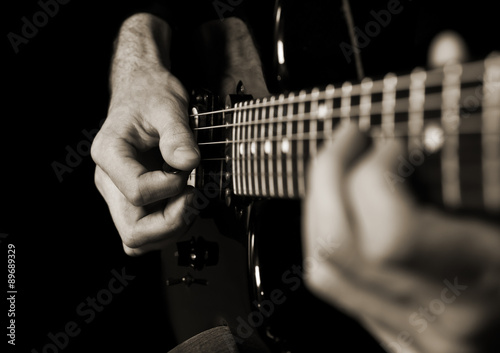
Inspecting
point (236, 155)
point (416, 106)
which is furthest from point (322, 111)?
point (236, 155)

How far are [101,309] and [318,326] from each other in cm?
57

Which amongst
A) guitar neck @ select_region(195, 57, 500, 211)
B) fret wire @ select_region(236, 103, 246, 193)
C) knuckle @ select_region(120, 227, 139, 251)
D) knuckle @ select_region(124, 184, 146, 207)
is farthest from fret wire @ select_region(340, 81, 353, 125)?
knuckle @ select_region(120, 227, 139, 251)

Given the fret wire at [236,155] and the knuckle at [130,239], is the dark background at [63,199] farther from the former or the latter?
the fret wire at [236,155]

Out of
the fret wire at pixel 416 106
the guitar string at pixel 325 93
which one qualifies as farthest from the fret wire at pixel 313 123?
the fret wire at pixel 416 106

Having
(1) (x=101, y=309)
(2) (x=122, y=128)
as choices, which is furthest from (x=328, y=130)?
(1) (x=101, y=309)

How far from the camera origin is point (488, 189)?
0.30 m

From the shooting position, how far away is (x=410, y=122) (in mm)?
354

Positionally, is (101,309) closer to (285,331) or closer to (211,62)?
(285,331)

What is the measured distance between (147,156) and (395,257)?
0.57 meters

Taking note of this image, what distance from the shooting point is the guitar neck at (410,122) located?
31 centimetres

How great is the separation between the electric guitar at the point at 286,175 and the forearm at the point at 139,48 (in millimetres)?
163

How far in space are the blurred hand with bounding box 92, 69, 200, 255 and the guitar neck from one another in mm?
170

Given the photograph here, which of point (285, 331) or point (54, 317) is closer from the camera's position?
point (285, 331)

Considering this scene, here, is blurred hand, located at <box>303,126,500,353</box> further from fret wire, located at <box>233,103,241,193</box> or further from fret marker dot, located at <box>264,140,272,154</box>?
fret wire, located at <box>233,103,241,193</box>
